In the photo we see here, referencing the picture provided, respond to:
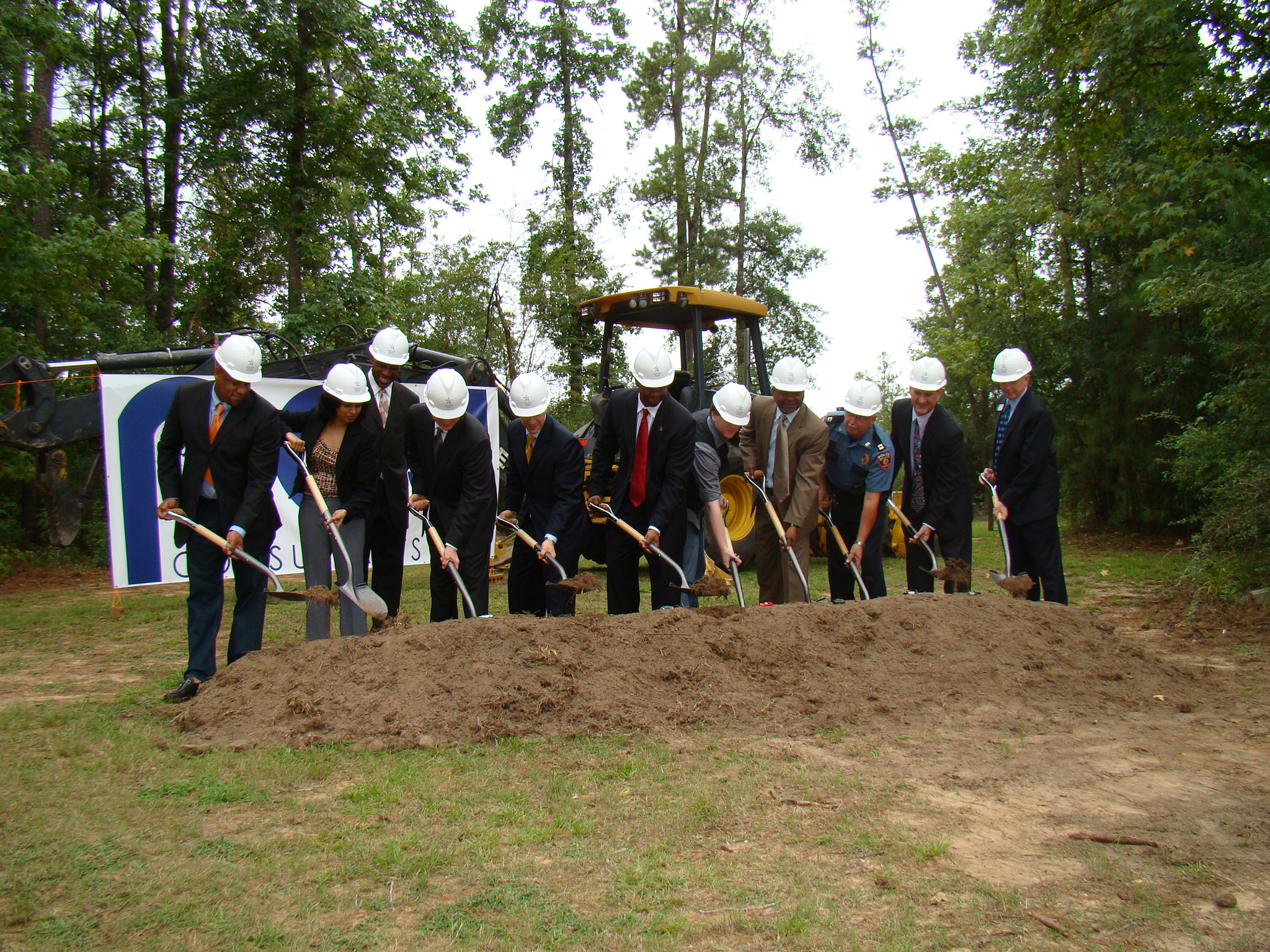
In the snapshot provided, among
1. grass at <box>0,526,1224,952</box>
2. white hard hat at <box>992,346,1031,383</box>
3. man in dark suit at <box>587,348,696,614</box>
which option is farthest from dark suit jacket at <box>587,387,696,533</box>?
white hard hat at <box>992,346,1031,383</box>

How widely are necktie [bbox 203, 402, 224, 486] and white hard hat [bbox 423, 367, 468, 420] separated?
3.92 feet

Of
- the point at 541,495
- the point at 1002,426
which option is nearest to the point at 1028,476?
the point at 1002,426

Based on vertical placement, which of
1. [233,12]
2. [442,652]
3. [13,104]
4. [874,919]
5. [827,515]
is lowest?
[874,919]

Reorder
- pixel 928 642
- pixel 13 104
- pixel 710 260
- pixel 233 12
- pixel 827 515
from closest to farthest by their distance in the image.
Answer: pixel 928 642
pixel 827 515
pixel 13 104
pixel 233 12
pixel 710 260

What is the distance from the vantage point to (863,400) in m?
6.82

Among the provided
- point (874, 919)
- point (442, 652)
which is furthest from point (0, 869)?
point (874, 919)

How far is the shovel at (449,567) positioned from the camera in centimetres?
588

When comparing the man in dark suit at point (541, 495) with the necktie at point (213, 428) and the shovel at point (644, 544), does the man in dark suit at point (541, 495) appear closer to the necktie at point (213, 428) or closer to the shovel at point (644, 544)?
the shovel at point (644, 544)

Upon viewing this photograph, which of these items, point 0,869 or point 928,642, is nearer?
point 0,869

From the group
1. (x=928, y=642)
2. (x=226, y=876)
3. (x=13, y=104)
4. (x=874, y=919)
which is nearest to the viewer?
(x=874, y=919)

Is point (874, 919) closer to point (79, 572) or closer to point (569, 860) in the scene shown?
point (569, 860)

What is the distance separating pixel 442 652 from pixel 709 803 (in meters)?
1.93

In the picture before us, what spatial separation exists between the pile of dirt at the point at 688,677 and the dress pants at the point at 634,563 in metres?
0.74

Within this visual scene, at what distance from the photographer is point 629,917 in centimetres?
271
